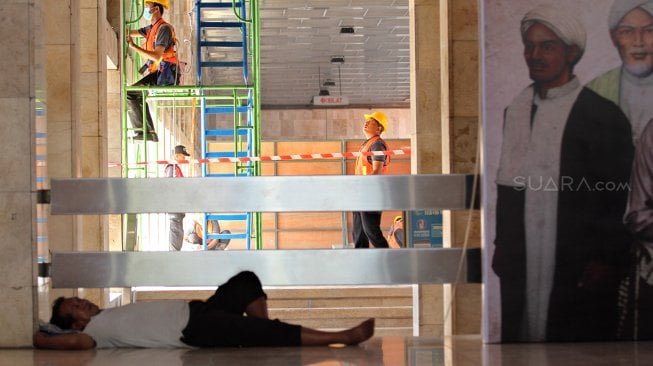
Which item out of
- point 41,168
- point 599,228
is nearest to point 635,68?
point 599,228

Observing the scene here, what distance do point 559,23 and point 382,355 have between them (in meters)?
1.96

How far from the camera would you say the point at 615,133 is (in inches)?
222

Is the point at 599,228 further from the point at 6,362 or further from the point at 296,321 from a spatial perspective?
the point at 296,321

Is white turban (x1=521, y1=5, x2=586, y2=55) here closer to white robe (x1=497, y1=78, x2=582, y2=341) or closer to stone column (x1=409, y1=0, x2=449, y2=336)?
white robe (x1=497, y1=78, x2=582, y2=341)

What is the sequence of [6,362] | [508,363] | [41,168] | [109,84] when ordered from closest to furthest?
1. [508,363]
2. [6,362]
3. [41,168]
4. [109,84]

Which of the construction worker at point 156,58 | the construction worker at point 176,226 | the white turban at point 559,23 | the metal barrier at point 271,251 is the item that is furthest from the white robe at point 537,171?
the construction worker at point 176,226

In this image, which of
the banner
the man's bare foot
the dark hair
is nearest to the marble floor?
the man's bare foot

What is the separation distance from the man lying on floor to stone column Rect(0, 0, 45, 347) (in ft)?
0.61

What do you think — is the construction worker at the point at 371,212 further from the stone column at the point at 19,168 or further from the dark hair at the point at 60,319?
the stone column at the point at 19,168

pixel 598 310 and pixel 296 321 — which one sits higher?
pixel 598 310

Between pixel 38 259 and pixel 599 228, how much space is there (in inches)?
117

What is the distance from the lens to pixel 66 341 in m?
5.69

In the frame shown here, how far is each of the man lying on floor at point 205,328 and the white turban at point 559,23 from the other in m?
1.77

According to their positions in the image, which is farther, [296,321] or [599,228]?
[296,321]
